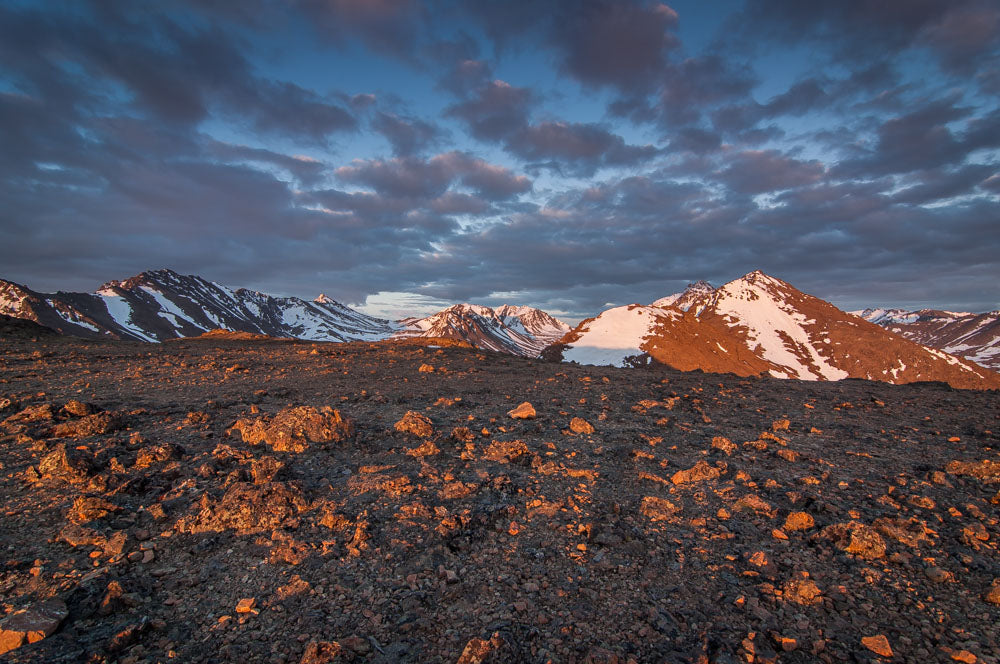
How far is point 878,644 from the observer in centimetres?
448

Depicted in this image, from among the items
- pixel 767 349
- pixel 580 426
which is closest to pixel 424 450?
pixel 580 426

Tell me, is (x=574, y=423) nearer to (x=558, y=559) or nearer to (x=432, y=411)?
(x=432, y=411)

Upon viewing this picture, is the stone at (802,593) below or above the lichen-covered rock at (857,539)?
below

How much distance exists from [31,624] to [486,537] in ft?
16.6

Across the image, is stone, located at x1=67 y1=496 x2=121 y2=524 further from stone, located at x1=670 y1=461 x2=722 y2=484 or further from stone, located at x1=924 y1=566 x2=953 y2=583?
stone, located at x1=924 y1=566 x2=953 y2=583

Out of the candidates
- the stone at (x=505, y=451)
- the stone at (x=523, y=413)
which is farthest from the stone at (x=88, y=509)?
the stone at (x=523, y=413)

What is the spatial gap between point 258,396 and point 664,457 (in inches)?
514

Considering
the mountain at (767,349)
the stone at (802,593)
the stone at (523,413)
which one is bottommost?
the stone at (802,593)

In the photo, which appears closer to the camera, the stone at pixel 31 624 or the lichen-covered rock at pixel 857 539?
the stone at pixel 31 624

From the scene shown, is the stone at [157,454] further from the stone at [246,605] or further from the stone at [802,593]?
the stone at [802,593]

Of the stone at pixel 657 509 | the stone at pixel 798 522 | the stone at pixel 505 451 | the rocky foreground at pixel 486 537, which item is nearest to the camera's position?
the rocky foreground at pixel 486 537

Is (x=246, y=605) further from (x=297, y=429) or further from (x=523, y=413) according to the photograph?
(x=523, y=413)

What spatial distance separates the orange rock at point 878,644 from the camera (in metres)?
4.41

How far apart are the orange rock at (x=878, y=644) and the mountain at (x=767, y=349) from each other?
307 ft
